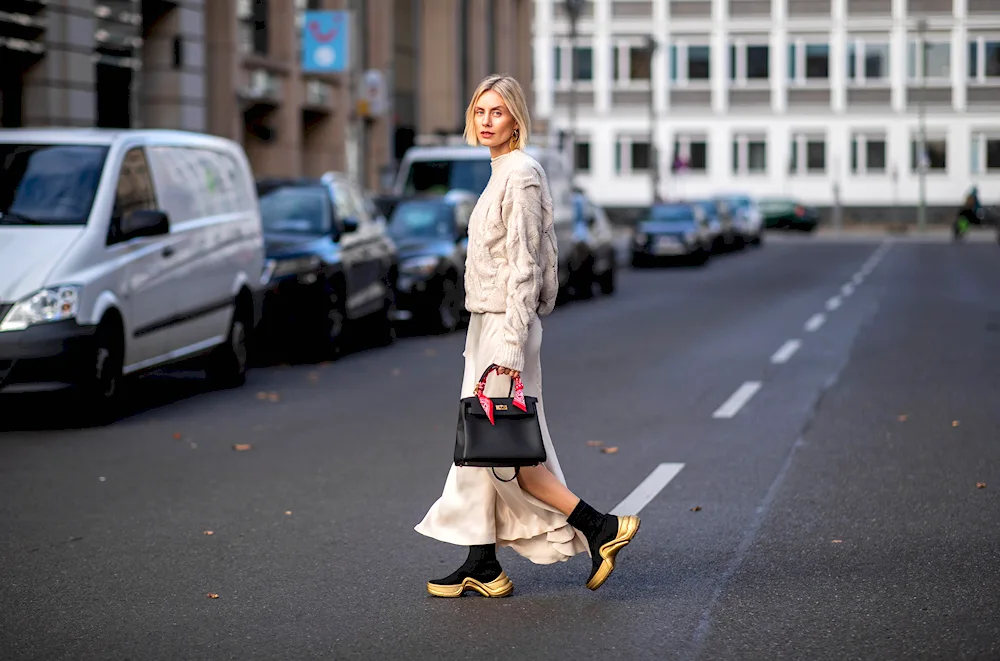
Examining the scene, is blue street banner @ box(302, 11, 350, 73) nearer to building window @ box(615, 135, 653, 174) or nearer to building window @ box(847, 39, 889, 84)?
building window @ box(615, 135, 653, 174)

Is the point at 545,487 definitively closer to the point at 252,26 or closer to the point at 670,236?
the point at 252,26

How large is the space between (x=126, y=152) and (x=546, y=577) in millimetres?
6652

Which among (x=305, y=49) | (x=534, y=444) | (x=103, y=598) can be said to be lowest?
(x=103, y=598)

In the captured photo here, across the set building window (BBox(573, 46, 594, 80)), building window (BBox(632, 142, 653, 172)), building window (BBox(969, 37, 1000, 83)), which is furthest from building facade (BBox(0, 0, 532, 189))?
building window (BBox(969, 37, 1000, 83))

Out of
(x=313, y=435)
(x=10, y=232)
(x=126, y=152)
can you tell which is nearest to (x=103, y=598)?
(x=313, y=435)

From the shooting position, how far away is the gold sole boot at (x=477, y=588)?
6.00 meters

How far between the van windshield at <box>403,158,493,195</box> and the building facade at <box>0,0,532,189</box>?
1054mm

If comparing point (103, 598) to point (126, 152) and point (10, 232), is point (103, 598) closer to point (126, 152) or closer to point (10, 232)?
point (10, 232)

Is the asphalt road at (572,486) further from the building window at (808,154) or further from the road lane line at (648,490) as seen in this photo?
the building window at (808,154)

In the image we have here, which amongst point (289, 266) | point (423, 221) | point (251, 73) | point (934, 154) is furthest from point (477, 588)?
point (934, 154)

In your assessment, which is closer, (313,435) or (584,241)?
(313,435)

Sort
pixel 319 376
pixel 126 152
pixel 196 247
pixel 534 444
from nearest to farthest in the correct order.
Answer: pixel 534 444
pixel 126 152
pixel 196 247
pixel 319 376

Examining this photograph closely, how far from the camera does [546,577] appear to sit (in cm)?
641

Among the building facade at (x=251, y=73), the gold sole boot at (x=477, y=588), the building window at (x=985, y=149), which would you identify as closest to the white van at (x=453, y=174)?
the building facade at (x=251, y=73)
